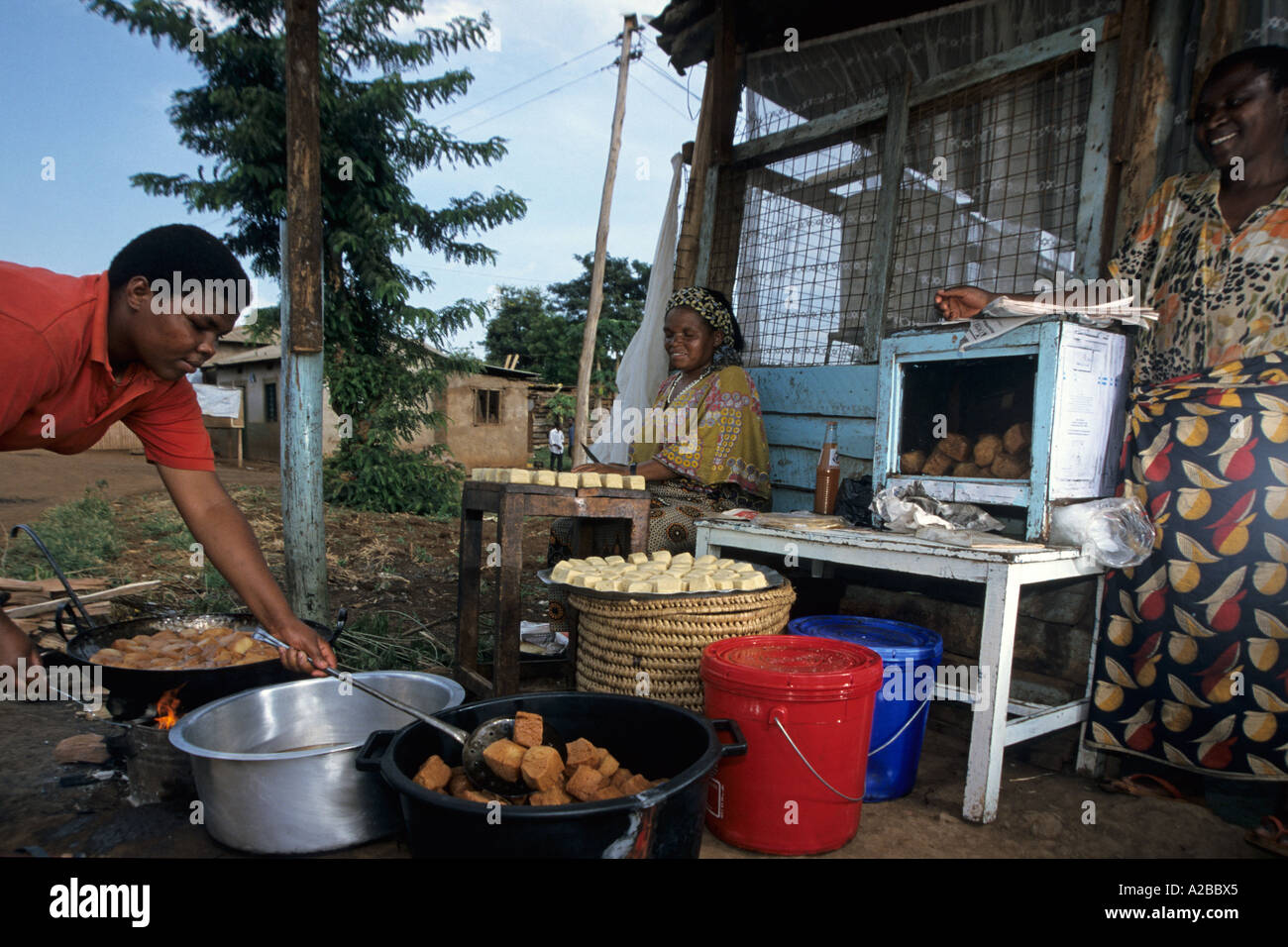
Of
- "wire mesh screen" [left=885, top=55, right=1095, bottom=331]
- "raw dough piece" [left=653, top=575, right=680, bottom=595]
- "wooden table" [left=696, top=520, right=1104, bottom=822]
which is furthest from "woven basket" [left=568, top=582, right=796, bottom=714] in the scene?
"wire mesh screen" [left=885, top=55, right=1095, bottom=331]

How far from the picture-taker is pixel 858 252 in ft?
13.9

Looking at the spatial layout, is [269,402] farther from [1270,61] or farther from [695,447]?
[1270,61]

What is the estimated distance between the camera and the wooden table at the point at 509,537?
9.53ft

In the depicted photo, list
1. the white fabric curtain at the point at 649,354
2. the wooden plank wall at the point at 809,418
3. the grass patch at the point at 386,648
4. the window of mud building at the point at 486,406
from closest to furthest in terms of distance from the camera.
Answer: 1. the wooden plank wall at the point at 809,418
2. the grass patch at the point at 386,648
3. the white fabric curtain at the point at 649,354
4. the window of mud building at the point at 486,406

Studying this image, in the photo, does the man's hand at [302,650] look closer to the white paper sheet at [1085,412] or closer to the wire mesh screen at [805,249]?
the white paper sheet at [1085,412]

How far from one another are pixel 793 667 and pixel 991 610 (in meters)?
0.65

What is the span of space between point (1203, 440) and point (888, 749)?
1.41 meters

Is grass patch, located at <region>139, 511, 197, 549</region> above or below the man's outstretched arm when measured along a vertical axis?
below

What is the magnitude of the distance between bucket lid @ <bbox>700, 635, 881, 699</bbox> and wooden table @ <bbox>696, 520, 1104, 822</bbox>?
0.37 m

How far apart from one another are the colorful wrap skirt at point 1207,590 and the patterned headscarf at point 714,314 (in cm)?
206

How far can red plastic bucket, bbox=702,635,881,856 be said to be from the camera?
202 cm

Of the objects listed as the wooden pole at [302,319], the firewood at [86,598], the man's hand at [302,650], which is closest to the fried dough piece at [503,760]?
the man's hand at [302,650]

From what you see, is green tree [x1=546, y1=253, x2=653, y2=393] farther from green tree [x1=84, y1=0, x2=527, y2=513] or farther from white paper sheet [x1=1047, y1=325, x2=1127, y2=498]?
white paper sheet [x1=1047, y1=325, x2=1127, y2=498]
